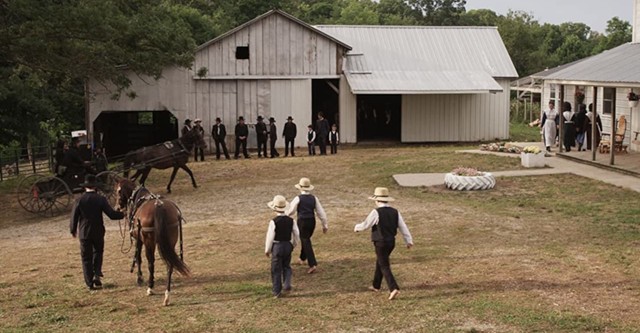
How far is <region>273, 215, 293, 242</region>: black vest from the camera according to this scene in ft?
34.7

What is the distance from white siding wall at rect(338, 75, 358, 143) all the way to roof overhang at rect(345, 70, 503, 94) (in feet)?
2.09

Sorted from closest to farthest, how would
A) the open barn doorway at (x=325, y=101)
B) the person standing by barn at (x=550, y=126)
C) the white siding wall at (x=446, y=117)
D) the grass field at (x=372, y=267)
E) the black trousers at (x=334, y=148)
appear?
1. the grass field at (x=372, y=267)
2. the person standing by barn at (x=550, y=126)
3. the black trousers at (x=334, y=148)
4. the white siding wall at (x=446, y=117)
5. the open barn doorway at (x=325, y=101)

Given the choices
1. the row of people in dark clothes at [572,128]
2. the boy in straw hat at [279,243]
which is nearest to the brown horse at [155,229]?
the boy in straw hat at [279,243]

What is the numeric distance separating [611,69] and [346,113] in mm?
11751

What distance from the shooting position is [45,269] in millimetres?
12758

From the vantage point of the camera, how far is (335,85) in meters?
32.6

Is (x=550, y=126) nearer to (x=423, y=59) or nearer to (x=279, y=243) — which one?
(x=423, y=59)

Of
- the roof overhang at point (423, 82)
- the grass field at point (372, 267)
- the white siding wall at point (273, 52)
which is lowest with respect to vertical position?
the grass field at point (372, 267)

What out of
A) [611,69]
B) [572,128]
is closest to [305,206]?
[611,69]

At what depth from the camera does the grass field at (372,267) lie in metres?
9.59

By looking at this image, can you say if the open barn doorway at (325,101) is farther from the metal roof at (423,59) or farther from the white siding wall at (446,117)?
the white siding wall at (446,117)

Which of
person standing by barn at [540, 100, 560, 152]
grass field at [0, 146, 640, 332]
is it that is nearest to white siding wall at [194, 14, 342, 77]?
person standing by barn at [540, 100, 560, 152]

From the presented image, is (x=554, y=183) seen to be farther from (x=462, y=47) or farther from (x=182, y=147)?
(x=462, y=47)

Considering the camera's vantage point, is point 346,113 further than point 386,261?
Yes
